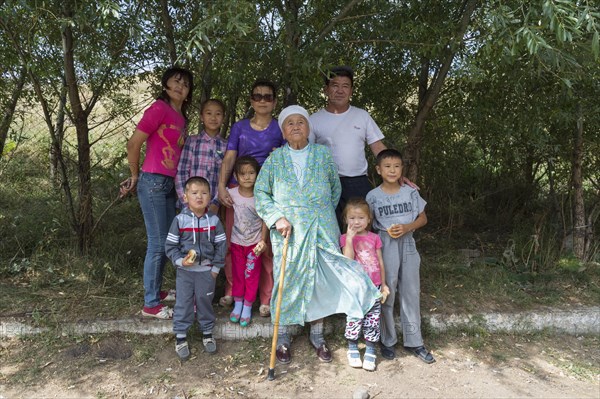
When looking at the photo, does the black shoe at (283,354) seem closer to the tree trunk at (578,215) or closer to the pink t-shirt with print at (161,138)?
the pink t-shirt with print at (161,138)

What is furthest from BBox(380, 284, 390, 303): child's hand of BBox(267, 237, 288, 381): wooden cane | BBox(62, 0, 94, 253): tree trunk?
BBox(62, 0, 94, 253): tree trunk

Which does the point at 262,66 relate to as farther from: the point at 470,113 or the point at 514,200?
the point at 514,200

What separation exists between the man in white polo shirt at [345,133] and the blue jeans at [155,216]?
3.88ft

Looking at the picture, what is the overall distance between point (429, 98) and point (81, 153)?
11.3ft

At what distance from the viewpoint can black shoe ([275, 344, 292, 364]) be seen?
356 cm

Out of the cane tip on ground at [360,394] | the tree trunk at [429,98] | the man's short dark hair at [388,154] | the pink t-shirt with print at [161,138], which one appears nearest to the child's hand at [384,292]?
the cane tip on ground at [360,394]

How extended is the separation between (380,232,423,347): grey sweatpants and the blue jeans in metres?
1.64

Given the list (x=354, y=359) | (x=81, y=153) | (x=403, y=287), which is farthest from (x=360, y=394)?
(x=81, y=153)

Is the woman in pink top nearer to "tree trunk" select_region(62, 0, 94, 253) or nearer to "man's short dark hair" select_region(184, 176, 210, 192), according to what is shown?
"man's short dark hair" select_region(184, 176, 210, 192)

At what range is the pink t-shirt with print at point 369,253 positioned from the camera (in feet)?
11.7

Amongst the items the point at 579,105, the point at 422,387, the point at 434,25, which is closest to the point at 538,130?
the point at 579,105

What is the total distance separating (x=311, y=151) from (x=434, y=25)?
1578 millimetres

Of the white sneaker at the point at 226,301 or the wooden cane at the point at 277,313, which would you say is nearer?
the wooden cane at the point at 277,313

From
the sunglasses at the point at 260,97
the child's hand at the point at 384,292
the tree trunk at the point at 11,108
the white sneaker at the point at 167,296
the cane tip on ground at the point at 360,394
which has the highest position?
the tree trunk at the point at 11,108
